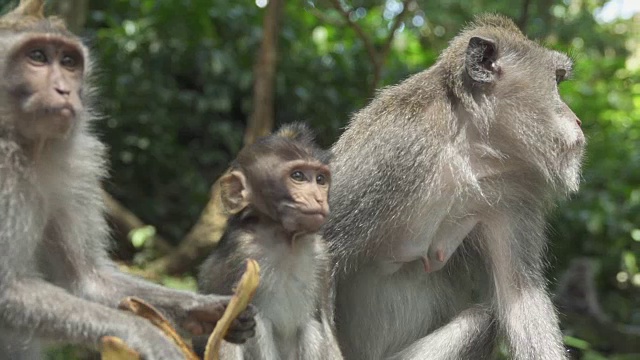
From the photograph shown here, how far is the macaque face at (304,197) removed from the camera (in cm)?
365

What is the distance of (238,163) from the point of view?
392 centimetres

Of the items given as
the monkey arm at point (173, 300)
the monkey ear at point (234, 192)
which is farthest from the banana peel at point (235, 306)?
the monkey ear at point (234, 192)

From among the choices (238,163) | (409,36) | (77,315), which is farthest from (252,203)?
(409,36)

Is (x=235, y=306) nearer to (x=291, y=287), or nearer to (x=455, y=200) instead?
(x=291, y=287)

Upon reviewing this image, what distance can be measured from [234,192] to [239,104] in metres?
6.56

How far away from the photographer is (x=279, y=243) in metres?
3.79

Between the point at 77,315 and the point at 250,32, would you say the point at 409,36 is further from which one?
the point at 77,315

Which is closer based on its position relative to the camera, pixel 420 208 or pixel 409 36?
pixel 420 208

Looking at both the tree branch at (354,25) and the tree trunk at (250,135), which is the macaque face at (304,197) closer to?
the tree trunk at (250,135)

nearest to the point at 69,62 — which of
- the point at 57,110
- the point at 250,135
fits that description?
the point at 57,110

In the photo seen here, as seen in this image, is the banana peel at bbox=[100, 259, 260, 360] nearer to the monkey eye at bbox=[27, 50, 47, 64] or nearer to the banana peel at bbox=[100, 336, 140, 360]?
the banana peel at bbox=[100, 336, 140, 360]

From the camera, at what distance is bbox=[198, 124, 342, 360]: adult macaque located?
3.69 meters

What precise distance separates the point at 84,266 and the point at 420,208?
4.91 ft

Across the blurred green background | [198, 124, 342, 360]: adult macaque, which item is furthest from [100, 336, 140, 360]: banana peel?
the blurred green background
